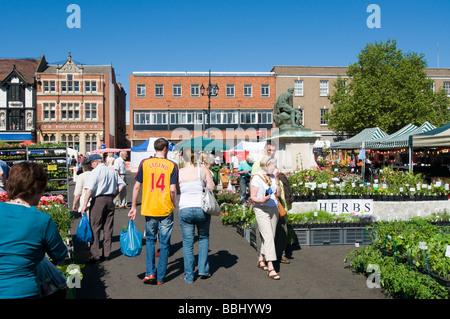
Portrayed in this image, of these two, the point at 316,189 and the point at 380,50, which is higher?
the point at 380,50

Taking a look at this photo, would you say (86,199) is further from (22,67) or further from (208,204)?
(22,67)

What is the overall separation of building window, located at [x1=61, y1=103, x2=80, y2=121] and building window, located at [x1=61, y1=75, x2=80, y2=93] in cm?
169

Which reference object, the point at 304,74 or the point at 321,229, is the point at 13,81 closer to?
the point at 304,74

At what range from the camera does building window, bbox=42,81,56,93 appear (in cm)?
4772

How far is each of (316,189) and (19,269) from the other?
7.45m

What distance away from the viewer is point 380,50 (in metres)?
36.0

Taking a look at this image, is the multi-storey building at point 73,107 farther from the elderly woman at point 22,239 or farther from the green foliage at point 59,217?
the elderly woman at point 22,239

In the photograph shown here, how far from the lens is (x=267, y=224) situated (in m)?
6.00

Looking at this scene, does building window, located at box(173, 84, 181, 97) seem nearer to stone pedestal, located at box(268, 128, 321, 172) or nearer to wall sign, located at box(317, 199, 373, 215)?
stone pedestal, located at box(268, 128, 321, 172)

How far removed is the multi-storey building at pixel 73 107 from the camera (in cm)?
4756

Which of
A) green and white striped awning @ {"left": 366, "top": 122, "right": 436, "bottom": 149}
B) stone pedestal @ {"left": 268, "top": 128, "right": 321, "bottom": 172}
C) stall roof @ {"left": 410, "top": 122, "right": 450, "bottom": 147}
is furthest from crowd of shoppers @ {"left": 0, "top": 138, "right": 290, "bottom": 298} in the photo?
green and white striped awning @ {"left": 366, "top": 122, "right": 436, "bottom": 149}

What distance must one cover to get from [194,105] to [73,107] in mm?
14462

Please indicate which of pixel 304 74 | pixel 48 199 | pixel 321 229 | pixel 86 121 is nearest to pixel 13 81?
pixel 86 121
